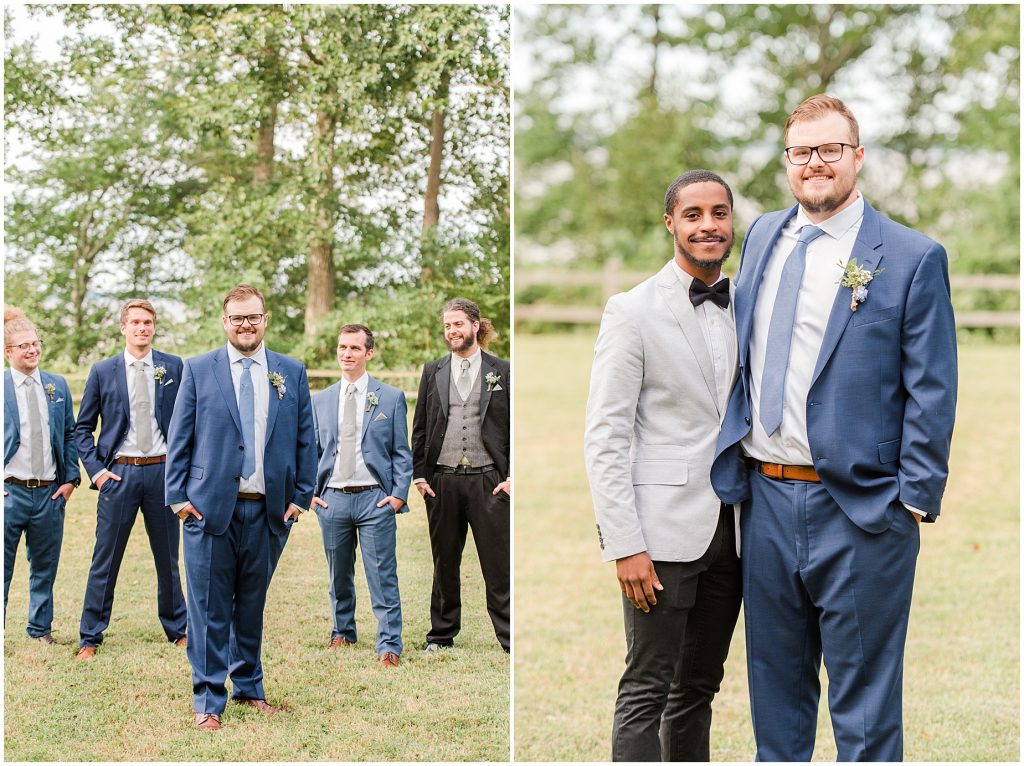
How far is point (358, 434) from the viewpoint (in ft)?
13.7

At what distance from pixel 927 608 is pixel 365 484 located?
433cm

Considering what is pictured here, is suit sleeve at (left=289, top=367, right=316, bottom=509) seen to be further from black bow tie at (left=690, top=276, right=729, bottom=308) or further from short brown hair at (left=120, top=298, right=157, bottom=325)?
black bow tie at (left=690, top=276, right=729, bottom=308)

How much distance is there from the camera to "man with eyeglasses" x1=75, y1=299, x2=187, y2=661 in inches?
159

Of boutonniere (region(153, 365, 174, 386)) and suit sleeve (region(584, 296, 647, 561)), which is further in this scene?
boutonniere (region(153, 365, 174, 386))

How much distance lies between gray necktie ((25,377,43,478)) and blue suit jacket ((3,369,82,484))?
4cm

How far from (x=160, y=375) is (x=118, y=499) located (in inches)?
20.1

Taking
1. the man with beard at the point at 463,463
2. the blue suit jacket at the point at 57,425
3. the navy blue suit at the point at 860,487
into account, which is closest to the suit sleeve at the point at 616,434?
the navy blue suit at the point at 860,487

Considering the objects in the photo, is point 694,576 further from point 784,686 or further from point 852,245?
point 852,245

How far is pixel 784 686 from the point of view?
10.5 feet

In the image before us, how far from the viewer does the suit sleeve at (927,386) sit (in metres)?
2.91

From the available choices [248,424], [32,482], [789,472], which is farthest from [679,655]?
[32,482]

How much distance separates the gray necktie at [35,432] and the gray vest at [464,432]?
1.52 metres

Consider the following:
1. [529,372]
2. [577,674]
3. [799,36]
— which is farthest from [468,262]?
[799,36]

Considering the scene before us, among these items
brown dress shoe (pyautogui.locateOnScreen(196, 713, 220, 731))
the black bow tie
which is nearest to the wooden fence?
brown dress shoe (pyautogui.locateOnScreen(196, 713, 220, 731))
